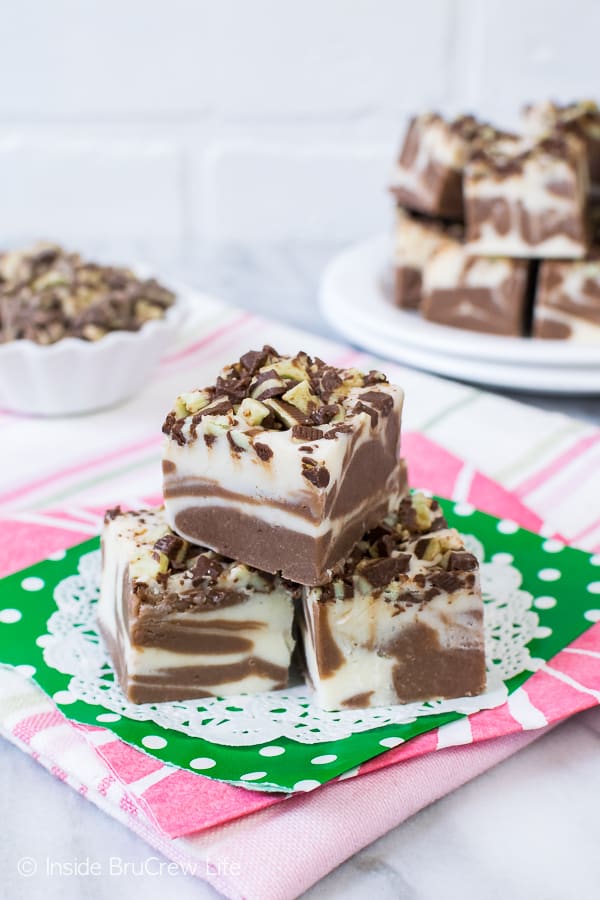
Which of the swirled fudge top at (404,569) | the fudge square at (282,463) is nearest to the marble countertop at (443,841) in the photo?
the swirled fudge top at (404,569)

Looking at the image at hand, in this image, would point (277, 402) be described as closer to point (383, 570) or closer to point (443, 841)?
point (383, 570)

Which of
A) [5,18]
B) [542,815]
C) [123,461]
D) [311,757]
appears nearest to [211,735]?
[311,757]

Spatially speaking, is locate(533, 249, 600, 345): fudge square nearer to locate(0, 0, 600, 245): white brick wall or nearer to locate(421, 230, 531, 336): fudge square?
locate(421, 230, 531, 336): fudge square

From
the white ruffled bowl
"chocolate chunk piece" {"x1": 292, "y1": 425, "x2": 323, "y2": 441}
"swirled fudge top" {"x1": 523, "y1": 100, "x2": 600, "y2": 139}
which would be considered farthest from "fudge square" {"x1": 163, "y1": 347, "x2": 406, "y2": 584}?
"swirled fudge top" {"x1": 523, "y1": 100, "x2": 600, "y2": 139}

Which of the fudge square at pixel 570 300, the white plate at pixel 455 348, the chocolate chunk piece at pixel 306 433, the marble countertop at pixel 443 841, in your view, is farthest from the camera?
the fudge square at pixel 570 300

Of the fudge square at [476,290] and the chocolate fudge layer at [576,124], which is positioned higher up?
the chocolate fudge layer at [576,124]

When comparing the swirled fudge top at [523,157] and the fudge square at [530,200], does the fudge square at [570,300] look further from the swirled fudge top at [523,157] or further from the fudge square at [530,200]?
the swirled fudge top at [523,157]

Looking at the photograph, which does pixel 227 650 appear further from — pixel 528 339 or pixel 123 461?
pixel 528 339

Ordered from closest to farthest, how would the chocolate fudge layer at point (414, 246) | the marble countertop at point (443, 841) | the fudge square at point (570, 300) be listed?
1. the marble countertop at point (443, 841)
2. the fudge square at point (570, 300)
3. the chocolate fudge layer at point (414, 246)
